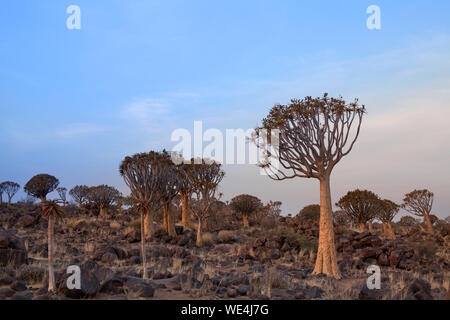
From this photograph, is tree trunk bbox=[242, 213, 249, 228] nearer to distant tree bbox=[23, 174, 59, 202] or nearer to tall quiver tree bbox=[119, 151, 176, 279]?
tall quiver tree bbox=[119, 151, 176, 279]

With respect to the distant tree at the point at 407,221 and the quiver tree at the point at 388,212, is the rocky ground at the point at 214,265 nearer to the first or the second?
the quiver tree at the point at 388,212

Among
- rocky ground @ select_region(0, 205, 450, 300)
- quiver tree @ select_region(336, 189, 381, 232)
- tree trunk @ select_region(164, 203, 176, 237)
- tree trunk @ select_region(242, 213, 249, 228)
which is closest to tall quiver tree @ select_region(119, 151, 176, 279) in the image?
tree trunk @ select_region(164, 203, 176, 237)

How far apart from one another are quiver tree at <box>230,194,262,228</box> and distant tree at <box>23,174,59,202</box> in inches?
905

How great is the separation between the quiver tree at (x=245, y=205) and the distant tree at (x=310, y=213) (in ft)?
17.4

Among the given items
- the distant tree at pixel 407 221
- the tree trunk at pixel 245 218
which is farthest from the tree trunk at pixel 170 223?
the distant tree at pixel 407 221

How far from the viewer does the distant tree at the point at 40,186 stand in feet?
138

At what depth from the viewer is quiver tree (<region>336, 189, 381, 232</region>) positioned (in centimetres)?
2778

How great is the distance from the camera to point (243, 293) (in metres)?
9.00

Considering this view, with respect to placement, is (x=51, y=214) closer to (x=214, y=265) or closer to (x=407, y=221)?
(x=214, y=265)

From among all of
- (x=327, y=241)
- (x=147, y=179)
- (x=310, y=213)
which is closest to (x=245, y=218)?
(x=310, y=213)

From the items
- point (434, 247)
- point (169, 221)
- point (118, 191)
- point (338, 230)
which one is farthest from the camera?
point (118, 191)
